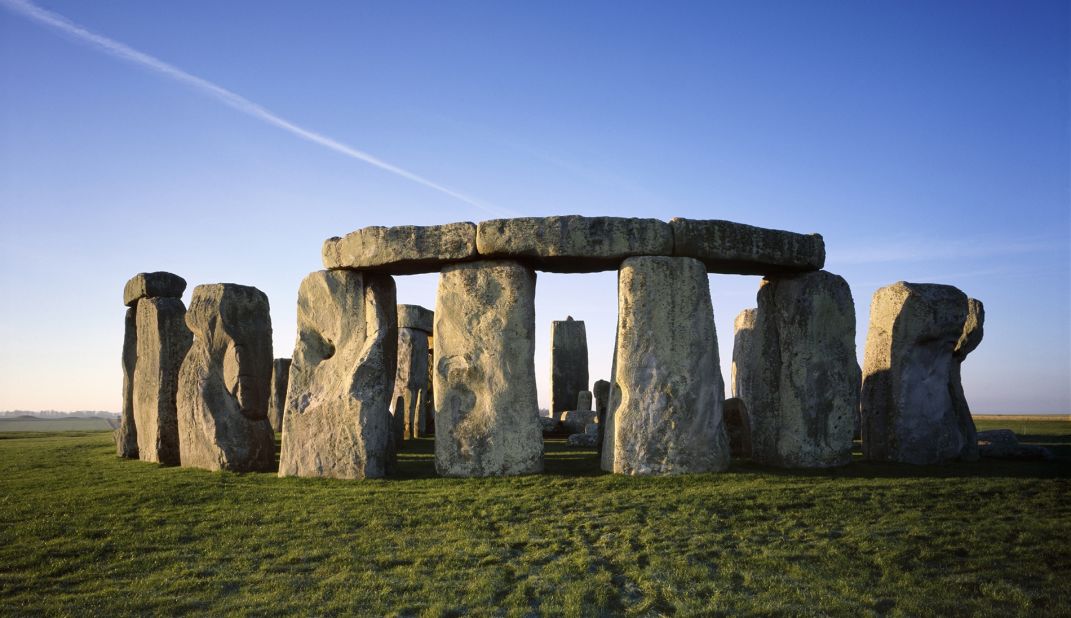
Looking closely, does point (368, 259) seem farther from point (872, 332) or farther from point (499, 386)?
point (872, 332)

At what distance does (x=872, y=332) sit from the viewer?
34.0ft

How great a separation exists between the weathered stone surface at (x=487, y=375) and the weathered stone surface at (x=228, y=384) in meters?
2.36

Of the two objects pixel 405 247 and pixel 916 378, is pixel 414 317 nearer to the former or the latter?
pixel 405 247

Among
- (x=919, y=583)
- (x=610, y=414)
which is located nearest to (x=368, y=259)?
(x=610, y=414)

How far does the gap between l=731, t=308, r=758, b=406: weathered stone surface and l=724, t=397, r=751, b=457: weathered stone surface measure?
1.41m

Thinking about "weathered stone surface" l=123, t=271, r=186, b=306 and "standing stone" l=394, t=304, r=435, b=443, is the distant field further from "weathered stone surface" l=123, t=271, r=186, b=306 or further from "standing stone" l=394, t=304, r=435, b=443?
"weathered stone surface" l=123, t=271, r=186, b=306

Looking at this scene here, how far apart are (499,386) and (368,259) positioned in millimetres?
2123

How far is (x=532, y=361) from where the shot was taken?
29.3ft

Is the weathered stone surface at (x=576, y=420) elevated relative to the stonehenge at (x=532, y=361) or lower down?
lower down

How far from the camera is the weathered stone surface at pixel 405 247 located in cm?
886

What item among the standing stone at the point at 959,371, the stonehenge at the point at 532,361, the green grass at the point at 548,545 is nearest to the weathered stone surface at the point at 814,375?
Answer: the stonehenge at the point at 532,361

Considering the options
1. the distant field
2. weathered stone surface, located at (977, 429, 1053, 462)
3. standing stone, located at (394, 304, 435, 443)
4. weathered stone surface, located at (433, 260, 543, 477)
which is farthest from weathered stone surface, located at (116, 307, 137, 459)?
weathered stone surface, located at (977, 429, 1053, 462)

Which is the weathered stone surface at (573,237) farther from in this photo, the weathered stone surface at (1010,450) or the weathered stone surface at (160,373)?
the weathered stone surface at (1010,450)

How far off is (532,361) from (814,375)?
3419 mm
